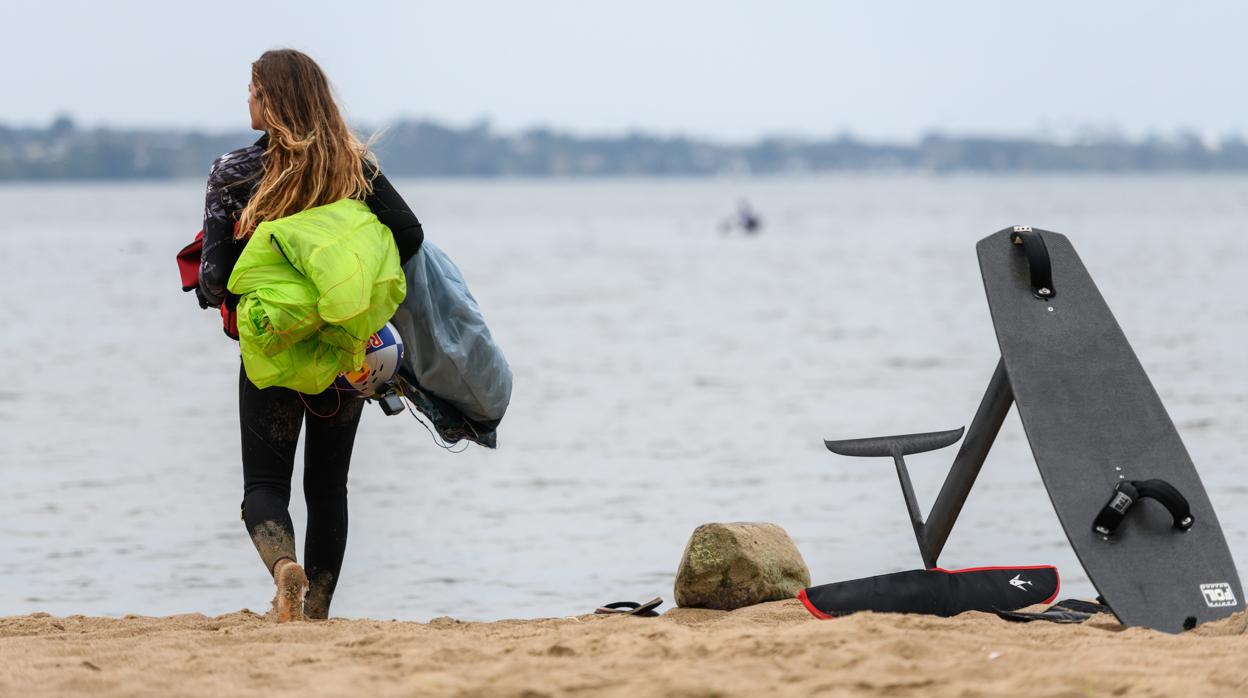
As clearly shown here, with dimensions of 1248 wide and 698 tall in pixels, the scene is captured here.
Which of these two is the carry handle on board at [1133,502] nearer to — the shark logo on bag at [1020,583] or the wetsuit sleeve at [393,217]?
the shark logo on bag at [1020,583]

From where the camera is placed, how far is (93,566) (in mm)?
6988

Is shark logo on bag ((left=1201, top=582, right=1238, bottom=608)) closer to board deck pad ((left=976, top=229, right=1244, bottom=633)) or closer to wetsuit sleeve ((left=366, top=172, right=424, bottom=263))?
board deck pad ((left=976, top=229, right=1244, bottom=633))

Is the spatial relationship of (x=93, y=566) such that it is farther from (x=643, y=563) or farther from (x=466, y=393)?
(x=466, y=393)

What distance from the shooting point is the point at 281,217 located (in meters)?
4.25

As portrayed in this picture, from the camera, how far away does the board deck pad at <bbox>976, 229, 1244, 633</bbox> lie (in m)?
4.32

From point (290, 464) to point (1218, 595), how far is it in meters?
2.73

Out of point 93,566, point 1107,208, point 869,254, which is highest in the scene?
point 1107,208

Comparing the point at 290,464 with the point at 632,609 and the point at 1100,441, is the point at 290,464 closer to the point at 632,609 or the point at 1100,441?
the point at 632,609

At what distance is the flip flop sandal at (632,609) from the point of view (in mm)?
4949

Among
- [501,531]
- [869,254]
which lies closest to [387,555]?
[501,531]

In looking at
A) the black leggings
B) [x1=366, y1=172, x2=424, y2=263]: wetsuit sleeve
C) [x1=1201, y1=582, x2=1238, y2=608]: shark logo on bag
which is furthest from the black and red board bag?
[x1=366, y1=172, x2=424, y2=263]: wetsuit sleeve

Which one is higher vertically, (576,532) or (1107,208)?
(1107,208)

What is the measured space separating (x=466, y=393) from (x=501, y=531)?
3.33 meters

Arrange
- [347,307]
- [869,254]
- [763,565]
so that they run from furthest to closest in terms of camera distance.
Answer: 1. [869,254]
2. [763,565]
3. [347,307]
